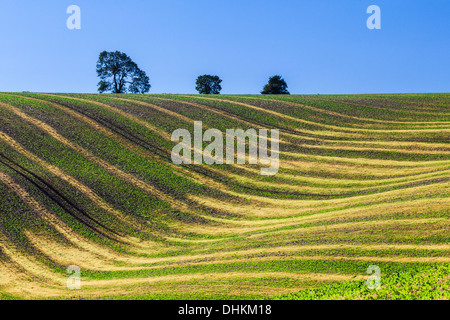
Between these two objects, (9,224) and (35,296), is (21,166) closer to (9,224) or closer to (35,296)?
(9,224)

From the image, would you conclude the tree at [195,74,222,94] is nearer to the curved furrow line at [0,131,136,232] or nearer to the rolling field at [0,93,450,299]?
the rolling field at [0,93,450,299]

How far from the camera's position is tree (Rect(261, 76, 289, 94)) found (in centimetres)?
12044

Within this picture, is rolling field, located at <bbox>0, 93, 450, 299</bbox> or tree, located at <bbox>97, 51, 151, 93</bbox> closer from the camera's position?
rolling field, located at <bbox>0, 93, 450, 299</bbox>

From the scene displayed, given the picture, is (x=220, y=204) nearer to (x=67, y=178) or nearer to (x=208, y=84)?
(x=67, y=178)

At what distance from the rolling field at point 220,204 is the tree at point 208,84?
41.9m

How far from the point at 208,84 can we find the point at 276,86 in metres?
17.5

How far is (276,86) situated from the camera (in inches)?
4751

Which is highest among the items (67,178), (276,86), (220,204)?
(276,86)

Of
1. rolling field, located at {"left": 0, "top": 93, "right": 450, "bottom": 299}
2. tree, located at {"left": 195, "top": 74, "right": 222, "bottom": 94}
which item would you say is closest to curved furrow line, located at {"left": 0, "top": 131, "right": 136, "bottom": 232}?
rolling field, located at {"left": 0, "top": 93, "right": 450, "bottom": 299}

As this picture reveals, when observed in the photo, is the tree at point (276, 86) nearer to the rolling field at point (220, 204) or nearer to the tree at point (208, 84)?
the tree at point (208, 84)

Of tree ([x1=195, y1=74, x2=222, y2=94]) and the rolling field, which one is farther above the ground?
tree ([x1=195, y1=74, x2=222, y2=94])

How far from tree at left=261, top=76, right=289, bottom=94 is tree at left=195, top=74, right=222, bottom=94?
12435 millimetres

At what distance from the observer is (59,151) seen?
55.3 metres

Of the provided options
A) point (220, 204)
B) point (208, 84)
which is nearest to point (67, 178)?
point (220, 204)
